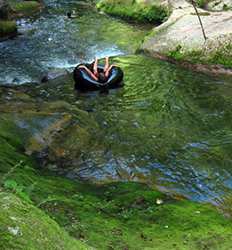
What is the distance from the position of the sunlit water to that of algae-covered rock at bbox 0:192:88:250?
24.3ft

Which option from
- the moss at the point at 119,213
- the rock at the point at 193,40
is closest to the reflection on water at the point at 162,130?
the moss at the point at 119,213

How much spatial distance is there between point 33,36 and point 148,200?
19776mm

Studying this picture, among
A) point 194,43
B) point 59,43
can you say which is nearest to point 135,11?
point 59,43

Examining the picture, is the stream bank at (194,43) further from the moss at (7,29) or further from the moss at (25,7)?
the moss at (25,7)

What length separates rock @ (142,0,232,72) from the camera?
21984 millimetres

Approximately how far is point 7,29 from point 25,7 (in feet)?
26.7

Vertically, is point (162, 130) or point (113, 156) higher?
point (113, 156)

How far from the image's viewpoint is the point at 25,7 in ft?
115

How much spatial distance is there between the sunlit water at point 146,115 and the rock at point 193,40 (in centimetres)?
98

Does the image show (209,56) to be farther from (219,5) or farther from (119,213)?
(119,213)

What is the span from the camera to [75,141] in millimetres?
13320

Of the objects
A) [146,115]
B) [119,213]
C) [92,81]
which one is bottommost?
[92,81]

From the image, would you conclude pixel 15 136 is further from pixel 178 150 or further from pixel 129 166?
pixel 178 150

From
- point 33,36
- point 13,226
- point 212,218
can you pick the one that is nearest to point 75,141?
point 212,218
